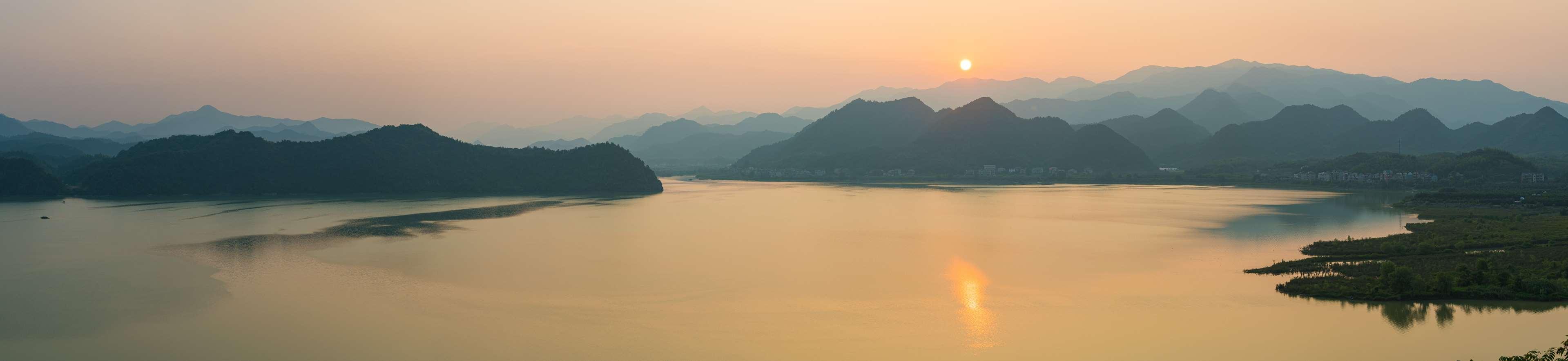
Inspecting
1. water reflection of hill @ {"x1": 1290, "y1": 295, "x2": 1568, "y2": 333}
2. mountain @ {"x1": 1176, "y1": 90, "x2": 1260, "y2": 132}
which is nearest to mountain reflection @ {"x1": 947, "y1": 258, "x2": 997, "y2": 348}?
water reflection of hill @ {"x1": 1290, "y1": 295, "x2": 1568, "y2": 333}

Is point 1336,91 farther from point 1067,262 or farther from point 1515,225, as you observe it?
point 1067,262

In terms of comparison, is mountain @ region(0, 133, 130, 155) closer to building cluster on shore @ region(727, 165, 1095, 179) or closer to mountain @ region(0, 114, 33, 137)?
mountain @ region(0, 114, 33, 137)

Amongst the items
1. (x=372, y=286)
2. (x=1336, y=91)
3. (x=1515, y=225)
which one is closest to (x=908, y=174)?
(x=1515, y=225)

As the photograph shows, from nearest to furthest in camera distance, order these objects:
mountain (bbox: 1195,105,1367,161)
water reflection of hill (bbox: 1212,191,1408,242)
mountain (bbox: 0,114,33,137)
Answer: water reflection of hill (bbox: 1212,191,1408,242), mountain (bbox: 1195,105,1367,161), mountain (bbox: 0,114,33,137)

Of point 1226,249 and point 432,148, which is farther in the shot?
point 432,148

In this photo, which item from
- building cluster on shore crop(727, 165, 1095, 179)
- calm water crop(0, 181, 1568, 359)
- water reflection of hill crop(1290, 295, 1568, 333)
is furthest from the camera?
building cluster on shore crop(727, 165, 1095, 179)

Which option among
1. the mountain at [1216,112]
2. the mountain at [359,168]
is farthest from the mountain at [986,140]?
the mountain at [1216,112]

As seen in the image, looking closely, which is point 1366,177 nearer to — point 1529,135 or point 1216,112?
point 1529,135

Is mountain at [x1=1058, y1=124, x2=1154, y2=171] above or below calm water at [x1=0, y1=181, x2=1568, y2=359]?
above
